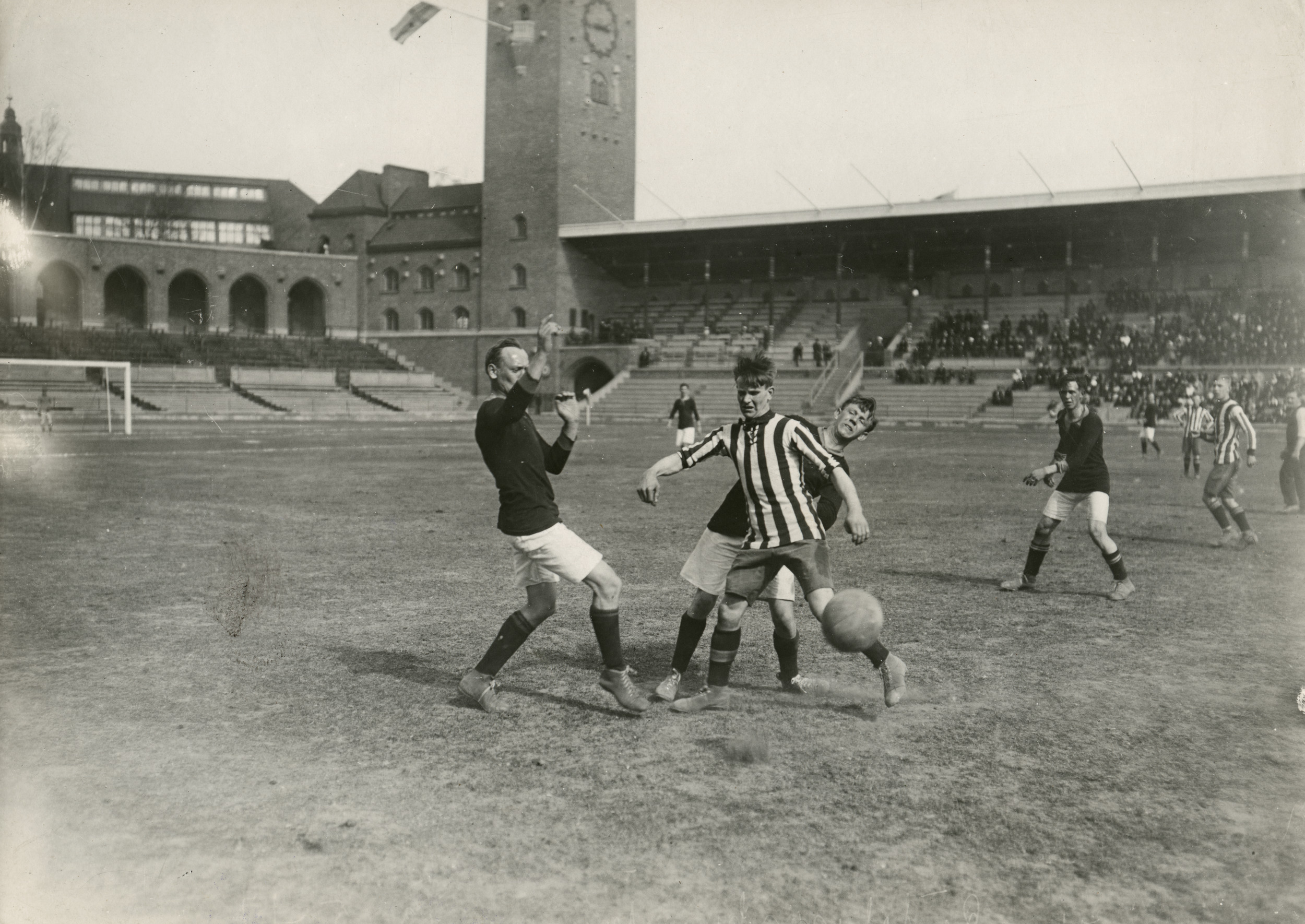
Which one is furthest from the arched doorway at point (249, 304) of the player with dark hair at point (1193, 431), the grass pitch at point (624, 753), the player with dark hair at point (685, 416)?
the grass pitch at point (624, 753)

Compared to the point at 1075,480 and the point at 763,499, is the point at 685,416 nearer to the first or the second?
the point at 1075,480

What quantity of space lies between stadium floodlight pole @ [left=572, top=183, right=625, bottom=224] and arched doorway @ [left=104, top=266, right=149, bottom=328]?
25.1m

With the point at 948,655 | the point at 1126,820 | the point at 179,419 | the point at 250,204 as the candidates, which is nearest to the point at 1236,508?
the point at 948,655

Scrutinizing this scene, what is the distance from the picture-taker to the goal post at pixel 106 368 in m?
33.0

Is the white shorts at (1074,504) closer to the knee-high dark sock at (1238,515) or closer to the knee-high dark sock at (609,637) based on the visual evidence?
the knee-high dark sock at (1238,515)

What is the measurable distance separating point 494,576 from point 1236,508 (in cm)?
748

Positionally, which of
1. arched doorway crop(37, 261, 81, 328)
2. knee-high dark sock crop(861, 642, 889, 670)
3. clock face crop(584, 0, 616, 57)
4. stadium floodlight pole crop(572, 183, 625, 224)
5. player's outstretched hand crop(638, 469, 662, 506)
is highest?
clock face crop(584, 0, 616, 57)

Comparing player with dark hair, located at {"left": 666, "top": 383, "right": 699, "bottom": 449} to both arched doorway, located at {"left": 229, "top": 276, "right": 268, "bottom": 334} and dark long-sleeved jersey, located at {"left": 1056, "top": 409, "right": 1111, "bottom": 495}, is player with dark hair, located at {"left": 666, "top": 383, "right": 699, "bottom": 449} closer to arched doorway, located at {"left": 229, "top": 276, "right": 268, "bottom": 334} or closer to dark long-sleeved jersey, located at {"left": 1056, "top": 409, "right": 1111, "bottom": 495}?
dark long-sleeved jersey, located at {"left": 1056, "top": 409, "right": 1111, "bottom": 495}

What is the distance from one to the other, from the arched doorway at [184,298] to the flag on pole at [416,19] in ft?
126

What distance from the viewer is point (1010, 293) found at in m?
55.9

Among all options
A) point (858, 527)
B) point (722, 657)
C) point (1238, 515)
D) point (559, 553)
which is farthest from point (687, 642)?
point (1238, 515)

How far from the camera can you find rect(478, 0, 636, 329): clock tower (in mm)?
61156

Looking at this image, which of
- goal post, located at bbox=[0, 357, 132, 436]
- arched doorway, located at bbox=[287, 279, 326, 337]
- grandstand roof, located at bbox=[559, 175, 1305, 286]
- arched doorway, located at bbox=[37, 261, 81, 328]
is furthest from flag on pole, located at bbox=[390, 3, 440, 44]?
arched doorway, located at bbox=[287, 279, 326, 337]

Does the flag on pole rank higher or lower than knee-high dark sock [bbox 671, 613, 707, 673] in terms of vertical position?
higher
